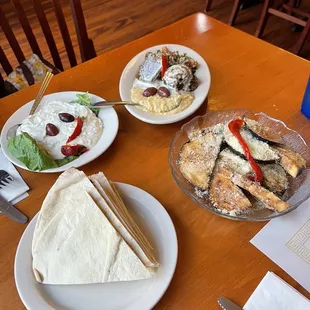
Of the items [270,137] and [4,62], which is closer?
[270,137]

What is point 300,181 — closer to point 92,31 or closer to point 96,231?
point 96,231

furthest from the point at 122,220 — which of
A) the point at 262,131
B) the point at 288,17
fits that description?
the point at 288,17

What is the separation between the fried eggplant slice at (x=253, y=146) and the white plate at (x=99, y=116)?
339 mm

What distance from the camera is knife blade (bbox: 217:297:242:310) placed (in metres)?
0.69

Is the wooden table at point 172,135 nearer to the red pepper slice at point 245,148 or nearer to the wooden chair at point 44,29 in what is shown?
the red pepper slice at point 245,148

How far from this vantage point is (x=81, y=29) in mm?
1502

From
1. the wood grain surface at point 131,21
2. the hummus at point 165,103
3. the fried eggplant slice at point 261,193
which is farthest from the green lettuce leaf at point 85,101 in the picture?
the wood grain surface at point 131,21

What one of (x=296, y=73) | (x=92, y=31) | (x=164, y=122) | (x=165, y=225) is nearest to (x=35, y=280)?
(x=165, y=225)

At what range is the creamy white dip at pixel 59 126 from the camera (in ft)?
3.19

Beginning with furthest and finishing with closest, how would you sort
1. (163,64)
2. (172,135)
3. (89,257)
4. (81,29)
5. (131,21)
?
(131,21), (81,29), (163,64), (172,135), (89,257)

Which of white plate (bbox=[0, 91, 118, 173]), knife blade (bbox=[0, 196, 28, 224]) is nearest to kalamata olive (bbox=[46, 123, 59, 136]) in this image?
white plate (bbox=[0, 91, 118, 173])

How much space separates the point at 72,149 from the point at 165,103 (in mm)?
335

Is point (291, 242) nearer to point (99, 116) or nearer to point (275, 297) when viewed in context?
point (275, 297)

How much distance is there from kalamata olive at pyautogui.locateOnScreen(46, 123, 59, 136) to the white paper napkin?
616mm
